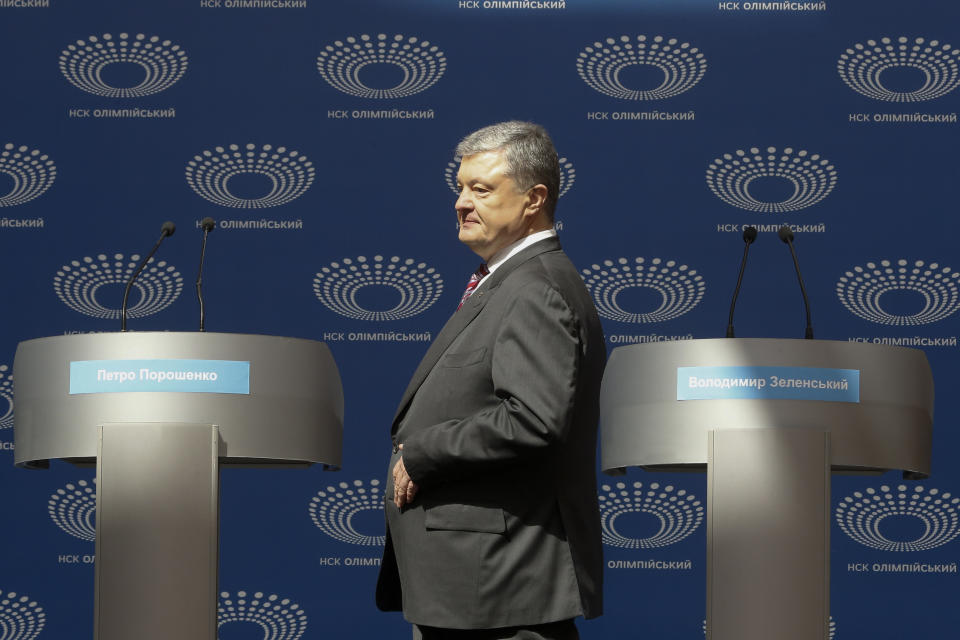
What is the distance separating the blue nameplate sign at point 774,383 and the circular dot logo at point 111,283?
193 centimetres

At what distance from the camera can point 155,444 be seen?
3.44 meters

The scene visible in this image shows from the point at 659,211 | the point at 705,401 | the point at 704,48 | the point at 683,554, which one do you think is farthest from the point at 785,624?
the point at 704,48

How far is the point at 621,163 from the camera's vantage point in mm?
4871

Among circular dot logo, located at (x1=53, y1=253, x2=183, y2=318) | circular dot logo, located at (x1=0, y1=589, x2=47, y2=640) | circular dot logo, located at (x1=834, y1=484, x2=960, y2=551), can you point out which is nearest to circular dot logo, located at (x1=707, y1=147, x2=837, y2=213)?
circular dot logo, located at (x1=834, y1=484, x2=960, y2=551)

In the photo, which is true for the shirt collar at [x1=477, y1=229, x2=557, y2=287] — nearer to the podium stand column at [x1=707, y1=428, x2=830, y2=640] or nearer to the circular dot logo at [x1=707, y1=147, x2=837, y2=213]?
the podium stand column at [x1=707, y1=428, x2=830, y2=640]

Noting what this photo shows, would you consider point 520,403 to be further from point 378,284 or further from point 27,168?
point 27,168

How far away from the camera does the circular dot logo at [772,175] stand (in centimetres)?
479

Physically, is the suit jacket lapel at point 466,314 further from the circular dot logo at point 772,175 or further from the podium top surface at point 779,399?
the circular dot logo at point 772,175

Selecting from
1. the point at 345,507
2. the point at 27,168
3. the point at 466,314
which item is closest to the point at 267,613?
the point at 345,507

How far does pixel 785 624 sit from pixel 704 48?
2061 mm

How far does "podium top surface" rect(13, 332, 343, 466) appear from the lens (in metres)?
3.44

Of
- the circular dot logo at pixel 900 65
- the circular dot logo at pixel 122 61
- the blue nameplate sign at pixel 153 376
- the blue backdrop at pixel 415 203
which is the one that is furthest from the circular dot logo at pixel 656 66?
the blue nameplate sign at pixel 153 376

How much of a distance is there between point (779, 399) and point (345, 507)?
5.53 ft

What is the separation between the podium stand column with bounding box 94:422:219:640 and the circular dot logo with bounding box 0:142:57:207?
5.55 feet
